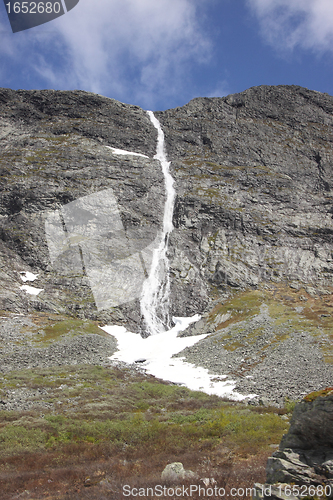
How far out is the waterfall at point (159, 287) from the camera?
189ft

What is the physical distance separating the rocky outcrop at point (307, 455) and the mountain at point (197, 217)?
1724cm

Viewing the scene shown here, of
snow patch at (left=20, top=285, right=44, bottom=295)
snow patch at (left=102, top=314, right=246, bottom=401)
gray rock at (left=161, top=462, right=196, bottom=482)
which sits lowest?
snow patch at (left=102, top=314, right=246, bottom=401)

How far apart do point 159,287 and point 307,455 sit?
55.5 meters

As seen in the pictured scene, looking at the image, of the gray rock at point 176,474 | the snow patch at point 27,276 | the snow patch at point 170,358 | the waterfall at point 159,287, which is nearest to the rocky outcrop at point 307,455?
the gray rock at point 176,474

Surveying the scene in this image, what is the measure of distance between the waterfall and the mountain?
5.42 ft

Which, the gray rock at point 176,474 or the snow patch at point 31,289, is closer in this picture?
the gray rock at point 176,474

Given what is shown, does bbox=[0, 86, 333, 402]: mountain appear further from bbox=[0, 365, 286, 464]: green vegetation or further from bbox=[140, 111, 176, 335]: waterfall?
bbox=[0, 365, 286, 464]: green vegetation

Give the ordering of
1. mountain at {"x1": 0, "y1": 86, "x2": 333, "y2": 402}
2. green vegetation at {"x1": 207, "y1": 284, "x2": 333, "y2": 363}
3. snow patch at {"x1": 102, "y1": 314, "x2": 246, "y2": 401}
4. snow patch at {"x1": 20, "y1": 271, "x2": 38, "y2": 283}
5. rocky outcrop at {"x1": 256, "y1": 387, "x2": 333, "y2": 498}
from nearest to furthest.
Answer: rocky outcrop at {"x1": 256, "y1": 387, "x2": 333, "y2": 498}, snow patch at {"x1": 102, "y1": 314, "x2": 246, "y2": 401}, green vegetation at {"x1": 207, "y1": 284, "x2": 333, "y2": 363}, mountain at {"x1": 0, "y1": 86, "x2": 333, "y2": 402}, snow patch at {"x1": 20, "y1": 271, "x2": 38, "y2": 283}

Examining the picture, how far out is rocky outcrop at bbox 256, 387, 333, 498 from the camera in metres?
7.47

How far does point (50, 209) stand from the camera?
234 ft

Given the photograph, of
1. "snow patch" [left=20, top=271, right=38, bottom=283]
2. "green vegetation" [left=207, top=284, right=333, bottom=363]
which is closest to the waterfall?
"green vegetation" [left=207, top=284, right=333, bottom=363]

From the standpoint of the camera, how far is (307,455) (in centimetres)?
870

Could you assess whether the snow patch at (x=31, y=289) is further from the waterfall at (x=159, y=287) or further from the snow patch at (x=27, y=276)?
the waterfall at (x=159, y=287)

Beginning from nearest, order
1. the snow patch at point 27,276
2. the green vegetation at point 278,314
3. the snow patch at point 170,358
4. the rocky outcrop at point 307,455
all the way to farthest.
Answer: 1. the rocky outcrop at point 307,455
2. the snow patch at point 170,358
3. the green vegetation at point 278,314
4. the snow patch at point 27,276
